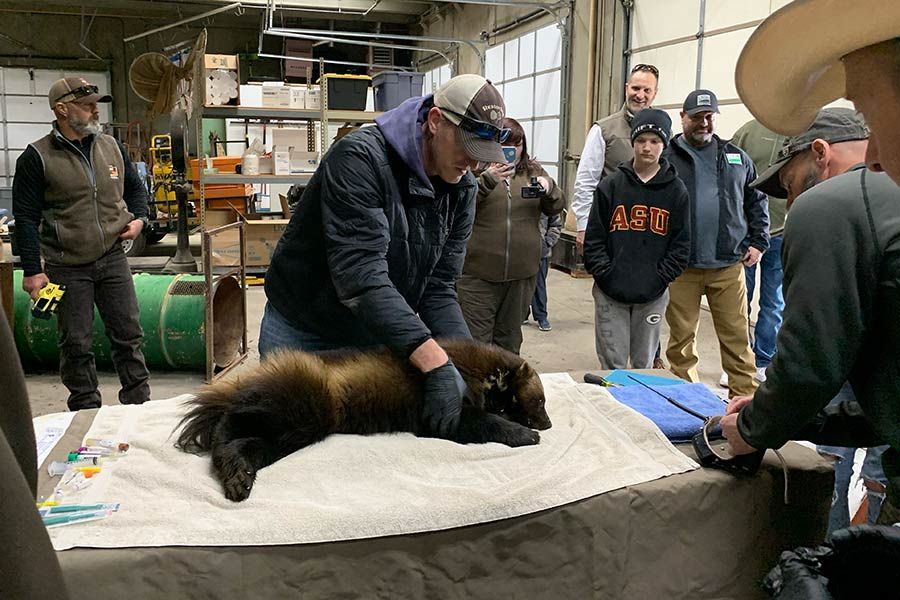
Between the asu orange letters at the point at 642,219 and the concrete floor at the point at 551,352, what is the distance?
89 cm

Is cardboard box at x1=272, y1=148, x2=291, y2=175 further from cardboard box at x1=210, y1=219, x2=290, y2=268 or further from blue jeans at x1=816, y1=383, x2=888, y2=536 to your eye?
blue jeans at x1=816, y1=383, x2=888, y2=536

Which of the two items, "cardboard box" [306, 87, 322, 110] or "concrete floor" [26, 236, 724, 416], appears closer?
"concrete floor" [26, 236, 724, 416]

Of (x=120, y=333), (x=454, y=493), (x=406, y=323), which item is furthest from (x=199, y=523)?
(x=120, y=333)

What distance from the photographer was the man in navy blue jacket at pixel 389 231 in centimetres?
203

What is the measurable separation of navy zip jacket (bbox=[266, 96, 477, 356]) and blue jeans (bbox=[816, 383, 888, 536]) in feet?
4.78

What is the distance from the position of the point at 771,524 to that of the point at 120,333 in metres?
3.60

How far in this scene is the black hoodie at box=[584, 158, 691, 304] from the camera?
3.88 m

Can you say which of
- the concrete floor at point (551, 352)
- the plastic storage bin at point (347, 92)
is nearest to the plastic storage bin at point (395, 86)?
the plastic storage bin at point (347, 92)

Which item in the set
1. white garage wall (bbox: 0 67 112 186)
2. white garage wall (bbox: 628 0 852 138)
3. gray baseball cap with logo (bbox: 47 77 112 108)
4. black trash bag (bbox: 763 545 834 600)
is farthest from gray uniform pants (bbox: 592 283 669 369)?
white garage wall (bbox: 0 67 112 186)

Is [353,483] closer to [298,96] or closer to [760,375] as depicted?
[760,375]

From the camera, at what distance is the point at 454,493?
5.83 feet

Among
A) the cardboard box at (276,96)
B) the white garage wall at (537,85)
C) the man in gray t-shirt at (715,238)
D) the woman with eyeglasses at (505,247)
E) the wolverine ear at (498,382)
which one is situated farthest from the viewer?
the white garage wall at (537,85)

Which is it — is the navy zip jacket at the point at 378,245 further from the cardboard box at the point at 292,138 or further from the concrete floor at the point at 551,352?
the cardboard box at the point at 292,138

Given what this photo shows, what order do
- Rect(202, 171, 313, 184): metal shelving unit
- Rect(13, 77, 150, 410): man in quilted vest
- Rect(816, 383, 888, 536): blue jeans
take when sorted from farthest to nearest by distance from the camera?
1. Rect(202, 171, 313, 184): metal shelving unit
2. Rect(13, 77, 150, 410): man in quilted vest
3. Rect(816, 383, 888, 536): blue jeans
